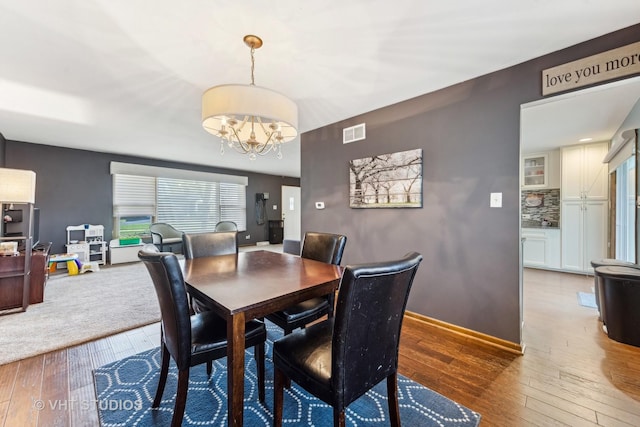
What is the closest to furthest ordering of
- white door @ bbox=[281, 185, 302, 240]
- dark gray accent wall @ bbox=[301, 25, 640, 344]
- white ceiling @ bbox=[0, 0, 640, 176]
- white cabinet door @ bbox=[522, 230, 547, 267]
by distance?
white ceiling @ bbox=[0, 0, 640, 176] < dark gray accent wall @ bbox=[301, 25, 640, 344] < white cabinet door @ bbox=[522, 230, 547, 267] < white door @ bbox=[281, 185, 302, 240]

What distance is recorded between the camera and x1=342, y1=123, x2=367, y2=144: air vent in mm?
3174

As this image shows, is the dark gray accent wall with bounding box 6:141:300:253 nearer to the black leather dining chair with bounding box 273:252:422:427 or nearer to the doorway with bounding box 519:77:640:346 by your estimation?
the black leather dining chair with bounding box 273:252:422:427

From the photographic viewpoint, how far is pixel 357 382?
1.08 meters

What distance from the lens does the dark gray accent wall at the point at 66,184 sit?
15.3 feet

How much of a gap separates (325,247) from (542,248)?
15.7ft

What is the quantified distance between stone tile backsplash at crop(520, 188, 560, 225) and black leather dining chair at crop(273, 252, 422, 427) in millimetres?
5211

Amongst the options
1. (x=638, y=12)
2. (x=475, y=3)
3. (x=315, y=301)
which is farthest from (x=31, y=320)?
(x=638, y=12)

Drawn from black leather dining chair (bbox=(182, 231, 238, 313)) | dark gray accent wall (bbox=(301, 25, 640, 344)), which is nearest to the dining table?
black leather dining chair (bbox=(182, 231, 238, 313))

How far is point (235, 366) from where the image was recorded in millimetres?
1148

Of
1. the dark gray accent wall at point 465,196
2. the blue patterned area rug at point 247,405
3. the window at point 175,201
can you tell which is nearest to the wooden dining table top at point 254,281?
the blue patterned area rug at point 247,405

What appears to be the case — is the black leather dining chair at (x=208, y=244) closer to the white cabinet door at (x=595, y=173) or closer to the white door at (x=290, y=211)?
the white cabinet door at (x=595, y=173)

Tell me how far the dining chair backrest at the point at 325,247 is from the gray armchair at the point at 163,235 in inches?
167

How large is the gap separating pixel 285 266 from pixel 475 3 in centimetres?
203

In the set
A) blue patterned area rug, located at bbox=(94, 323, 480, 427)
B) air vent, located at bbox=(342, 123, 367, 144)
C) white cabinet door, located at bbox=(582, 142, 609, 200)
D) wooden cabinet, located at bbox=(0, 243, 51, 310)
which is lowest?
blue patterned area rug, located at bbox=(94, 323, 480, 427)
